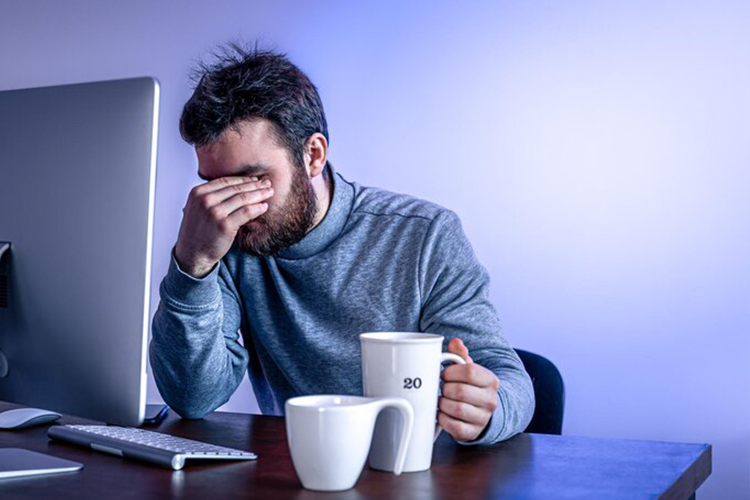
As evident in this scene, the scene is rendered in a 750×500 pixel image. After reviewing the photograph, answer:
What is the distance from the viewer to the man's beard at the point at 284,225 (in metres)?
1.45

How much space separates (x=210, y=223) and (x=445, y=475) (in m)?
0.48

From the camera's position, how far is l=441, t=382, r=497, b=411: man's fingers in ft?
3.11

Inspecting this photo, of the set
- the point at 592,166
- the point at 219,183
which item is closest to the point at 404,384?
the point at 219,183

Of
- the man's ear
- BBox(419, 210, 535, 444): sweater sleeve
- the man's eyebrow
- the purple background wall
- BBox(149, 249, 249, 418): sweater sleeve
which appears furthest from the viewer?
the purple background wall

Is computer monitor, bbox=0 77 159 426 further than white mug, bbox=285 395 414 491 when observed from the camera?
Yes

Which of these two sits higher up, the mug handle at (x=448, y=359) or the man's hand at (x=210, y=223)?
the man's hand at (x=210, y=223)

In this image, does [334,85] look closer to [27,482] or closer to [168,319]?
[168,319]

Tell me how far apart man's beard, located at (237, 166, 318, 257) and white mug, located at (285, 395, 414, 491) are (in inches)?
26.2

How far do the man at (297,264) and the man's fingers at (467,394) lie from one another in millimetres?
276

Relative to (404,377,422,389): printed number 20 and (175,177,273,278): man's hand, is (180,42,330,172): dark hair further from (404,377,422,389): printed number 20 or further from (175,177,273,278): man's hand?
(404,377,422,389): printed number 20

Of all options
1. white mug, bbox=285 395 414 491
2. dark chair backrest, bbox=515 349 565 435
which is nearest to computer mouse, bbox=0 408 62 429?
white mug, bbox=285 395 414 491

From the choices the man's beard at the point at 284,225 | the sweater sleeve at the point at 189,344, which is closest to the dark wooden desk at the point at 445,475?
the sweater sleeve at the point at 189,344

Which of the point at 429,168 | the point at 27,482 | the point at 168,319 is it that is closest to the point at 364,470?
the point at 27,482

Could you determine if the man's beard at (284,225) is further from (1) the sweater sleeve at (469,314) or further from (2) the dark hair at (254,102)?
(1) the sweater sleeve at (469,314)
